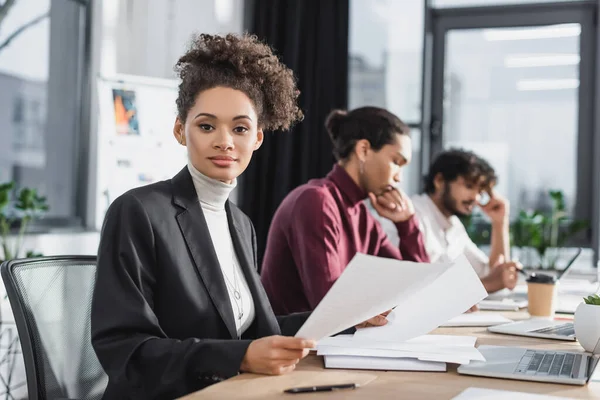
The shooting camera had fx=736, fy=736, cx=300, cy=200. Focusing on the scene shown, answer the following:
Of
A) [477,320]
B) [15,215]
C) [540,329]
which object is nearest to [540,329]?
[540,329]

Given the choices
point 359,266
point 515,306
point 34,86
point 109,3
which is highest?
point 109,3

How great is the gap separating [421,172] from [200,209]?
3708 millimetres

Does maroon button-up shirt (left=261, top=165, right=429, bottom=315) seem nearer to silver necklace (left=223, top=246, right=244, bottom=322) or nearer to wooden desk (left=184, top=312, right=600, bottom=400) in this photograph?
silver necklace (left=223, top=246, right=244, bottom=322)

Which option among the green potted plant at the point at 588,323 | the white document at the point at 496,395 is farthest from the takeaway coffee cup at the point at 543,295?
the white document at the point at 496,395

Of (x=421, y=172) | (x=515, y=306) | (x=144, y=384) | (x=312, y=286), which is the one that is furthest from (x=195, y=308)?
(x=421, y=172)

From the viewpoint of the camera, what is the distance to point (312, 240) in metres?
2.05

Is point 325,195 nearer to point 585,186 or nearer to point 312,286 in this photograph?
point 312,286

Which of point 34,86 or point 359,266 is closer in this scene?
point 359,266

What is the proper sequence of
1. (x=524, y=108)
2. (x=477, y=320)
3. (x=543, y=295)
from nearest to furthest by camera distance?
(x=477, y=320), (x=543, y=295), (x=524, y=108)

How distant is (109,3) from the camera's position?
4238 millimetres

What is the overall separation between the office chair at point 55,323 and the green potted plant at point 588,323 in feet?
3.15

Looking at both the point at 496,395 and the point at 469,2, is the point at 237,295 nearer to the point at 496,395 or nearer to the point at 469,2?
the point at 496,395

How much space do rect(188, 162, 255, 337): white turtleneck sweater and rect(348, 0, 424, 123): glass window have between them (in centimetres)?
361

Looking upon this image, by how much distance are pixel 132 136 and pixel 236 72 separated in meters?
2.84
